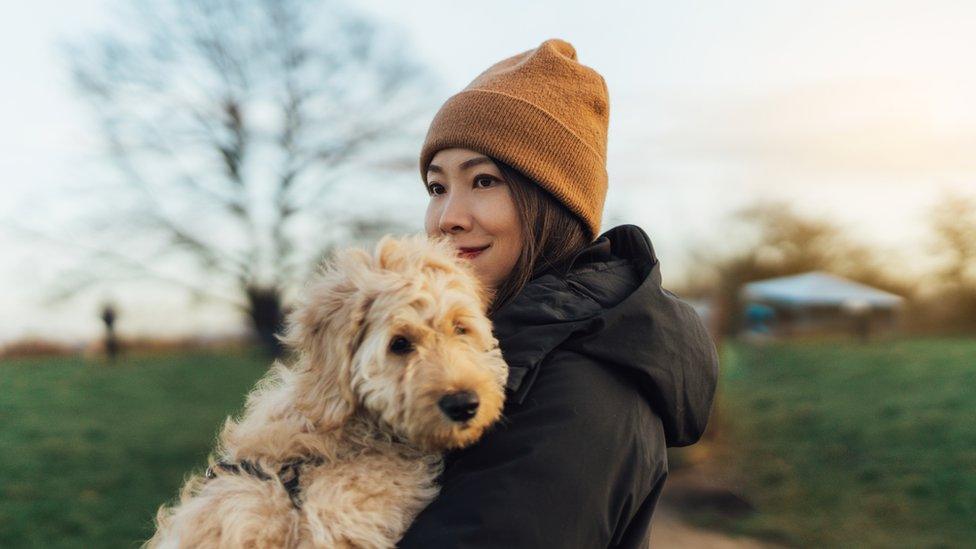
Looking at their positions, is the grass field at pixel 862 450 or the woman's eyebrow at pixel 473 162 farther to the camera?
the grass field at pixel 862 450

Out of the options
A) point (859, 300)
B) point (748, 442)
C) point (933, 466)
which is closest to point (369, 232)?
point (748, 442)

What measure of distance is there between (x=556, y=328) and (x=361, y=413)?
803 mm

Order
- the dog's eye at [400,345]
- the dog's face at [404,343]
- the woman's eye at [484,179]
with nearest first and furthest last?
the dog's face at [404,343] < the dog's eye at [400,345] < the woman's eye at [484,179]

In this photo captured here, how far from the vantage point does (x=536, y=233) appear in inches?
129

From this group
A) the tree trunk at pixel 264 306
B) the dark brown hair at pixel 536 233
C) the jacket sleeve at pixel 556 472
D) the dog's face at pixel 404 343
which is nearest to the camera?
the jacket sleeve at pixel 556 472

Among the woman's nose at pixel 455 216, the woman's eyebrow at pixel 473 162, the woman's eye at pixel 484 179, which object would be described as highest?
the woman's eyebrow at pixel 473 162

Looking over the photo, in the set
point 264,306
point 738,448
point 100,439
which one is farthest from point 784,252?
point 100,439

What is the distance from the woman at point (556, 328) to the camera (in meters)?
2.34

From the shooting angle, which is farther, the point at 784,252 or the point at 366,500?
the point at 784,252

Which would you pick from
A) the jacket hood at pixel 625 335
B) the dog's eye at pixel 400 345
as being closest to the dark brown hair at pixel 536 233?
the jacket hood at pixel 625 335

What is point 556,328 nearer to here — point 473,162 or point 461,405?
point 461,405

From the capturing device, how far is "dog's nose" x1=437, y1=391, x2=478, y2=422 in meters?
2.50

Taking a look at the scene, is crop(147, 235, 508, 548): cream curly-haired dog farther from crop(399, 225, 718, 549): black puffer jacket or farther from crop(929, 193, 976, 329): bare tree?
crop(929, 193, 976, 329): bare tree

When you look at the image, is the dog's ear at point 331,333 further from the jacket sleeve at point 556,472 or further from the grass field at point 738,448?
the grass field at point 738,448
